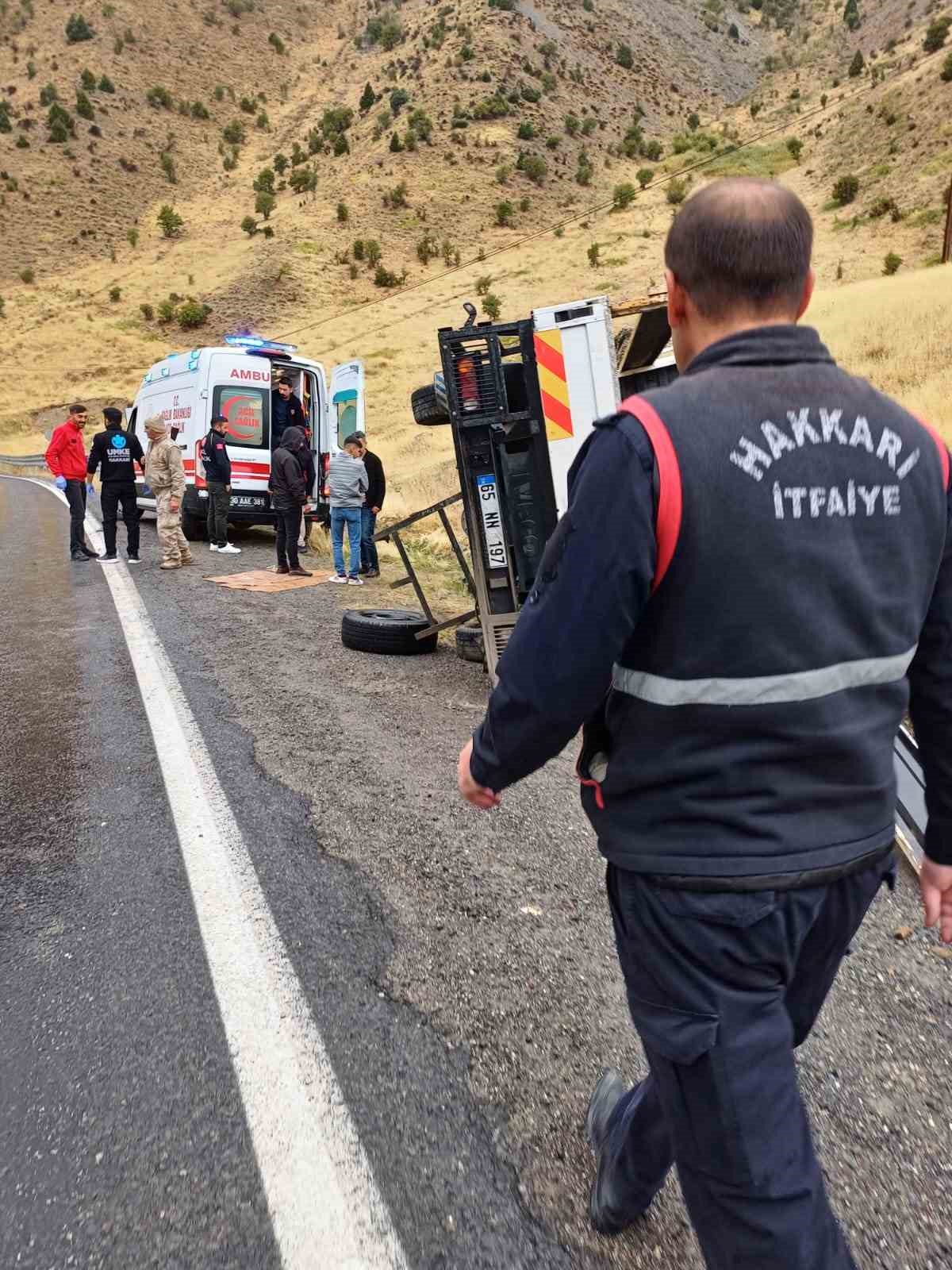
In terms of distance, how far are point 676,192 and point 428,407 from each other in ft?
151

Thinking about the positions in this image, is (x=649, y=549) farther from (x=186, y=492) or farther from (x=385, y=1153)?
(x=186, y=492)

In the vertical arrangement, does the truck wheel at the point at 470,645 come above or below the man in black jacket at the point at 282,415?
below

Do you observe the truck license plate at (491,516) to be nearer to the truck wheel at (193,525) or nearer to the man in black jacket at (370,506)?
the man in black jacket at (370,506)

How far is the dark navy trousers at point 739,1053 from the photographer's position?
1.33 meters

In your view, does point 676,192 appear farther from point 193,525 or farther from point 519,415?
point 519,415

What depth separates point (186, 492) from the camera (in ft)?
42.7

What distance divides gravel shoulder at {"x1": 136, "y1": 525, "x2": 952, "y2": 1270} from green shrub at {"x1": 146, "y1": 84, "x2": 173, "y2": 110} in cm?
7692

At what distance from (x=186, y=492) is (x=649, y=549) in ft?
41.3

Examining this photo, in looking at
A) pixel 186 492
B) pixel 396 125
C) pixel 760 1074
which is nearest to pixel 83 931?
pixel 760 1074

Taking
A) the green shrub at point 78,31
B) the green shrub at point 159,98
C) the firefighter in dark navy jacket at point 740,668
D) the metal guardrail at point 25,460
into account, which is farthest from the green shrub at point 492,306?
the green shrub at point 78,31

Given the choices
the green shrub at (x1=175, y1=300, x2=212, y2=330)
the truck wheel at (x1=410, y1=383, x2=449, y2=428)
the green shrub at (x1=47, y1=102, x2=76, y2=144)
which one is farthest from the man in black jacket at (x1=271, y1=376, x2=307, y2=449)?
the green shrub at (x1=47, y1=102, x2=76, y2=144)

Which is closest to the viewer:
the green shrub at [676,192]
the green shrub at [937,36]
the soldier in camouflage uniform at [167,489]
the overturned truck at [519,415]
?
the overturned truck at [519,415]

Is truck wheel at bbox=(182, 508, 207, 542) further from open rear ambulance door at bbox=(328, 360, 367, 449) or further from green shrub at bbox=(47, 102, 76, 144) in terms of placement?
green shrub at bbox=(47, 102, 76, 144)

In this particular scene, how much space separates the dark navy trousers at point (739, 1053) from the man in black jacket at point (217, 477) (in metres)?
11.7
